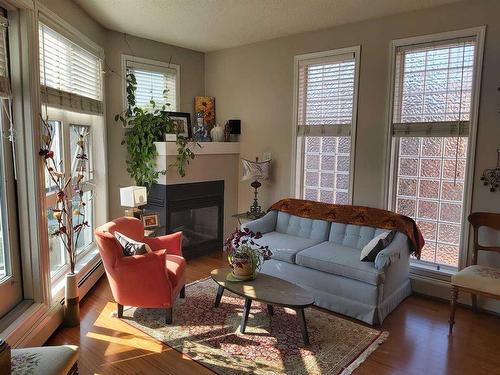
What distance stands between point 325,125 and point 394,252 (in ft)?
5.64

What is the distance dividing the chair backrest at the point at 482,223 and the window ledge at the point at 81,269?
3648 mm

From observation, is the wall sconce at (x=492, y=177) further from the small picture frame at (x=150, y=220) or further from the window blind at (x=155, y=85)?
the window blind at (x=155, y=85)

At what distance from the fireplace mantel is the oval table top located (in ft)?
6.18

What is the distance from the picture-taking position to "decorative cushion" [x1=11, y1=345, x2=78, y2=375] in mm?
1834

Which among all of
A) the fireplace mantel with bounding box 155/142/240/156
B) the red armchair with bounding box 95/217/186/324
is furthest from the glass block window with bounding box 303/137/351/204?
the red armchair with bounding box 95/217/186/324

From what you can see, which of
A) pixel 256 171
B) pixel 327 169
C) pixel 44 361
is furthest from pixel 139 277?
pixel 327 169

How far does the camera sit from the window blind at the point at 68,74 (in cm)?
313

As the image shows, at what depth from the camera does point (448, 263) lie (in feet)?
12.5

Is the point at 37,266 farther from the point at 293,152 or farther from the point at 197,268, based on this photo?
the point at 293,152

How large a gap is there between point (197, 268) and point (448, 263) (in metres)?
2.74

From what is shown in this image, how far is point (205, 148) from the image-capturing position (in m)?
4.96

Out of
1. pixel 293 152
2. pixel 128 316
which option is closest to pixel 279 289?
pixel 128 316

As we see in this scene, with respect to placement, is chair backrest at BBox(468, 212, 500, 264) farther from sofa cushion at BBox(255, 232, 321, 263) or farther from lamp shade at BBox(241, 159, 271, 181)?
lamp shade at BBox(241, 159, 271, 181)

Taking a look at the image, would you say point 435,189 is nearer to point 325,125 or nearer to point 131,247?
point 325,125
